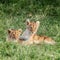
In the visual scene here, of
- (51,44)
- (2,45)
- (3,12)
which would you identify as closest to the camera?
(2,45)

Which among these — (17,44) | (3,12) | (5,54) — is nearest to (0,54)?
(5,54)

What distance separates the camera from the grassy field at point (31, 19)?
770 cm

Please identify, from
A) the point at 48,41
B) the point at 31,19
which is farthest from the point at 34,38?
the point at 31,19

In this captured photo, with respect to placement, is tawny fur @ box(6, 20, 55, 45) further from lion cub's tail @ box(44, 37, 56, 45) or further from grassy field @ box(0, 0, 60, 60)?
grassy field @ box(0, 0, 60, 60)

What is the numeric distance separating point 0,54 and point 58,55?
3.84 feet

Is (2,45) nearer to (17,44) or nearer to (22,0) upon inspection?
(17,44)

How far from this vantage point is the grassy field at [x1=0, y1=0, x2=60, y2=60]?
770 cm

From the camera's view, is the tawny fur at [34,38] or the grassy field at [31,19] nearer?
the grassy field at [31,19]

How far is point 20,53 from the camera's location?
7.63 m

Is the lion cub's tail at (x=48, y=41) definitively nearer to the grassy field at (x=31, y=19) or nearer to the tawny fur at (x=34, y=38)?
the tawny fur at (x=34, y=38)

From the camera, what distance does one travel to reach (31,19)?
1109 cm

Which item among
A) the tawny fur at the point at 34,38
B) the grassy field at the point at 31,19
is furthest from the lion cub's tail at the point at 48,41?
the grassy field at the point at 31,19

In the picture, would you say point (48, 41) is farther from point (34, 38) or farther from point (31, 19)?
point (31, 19)

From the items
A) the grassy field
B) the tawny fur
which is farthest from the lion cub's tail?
the grassy field
